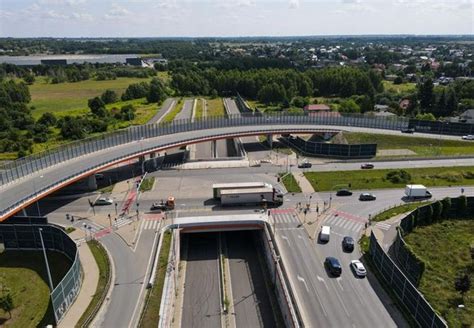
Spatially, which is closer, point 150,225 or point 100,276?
point 100,276

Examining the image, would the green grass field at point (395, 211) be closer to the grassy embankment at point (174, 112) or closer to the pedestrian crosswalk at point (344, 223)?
the pedestrian crosswalk at point (344, 223)

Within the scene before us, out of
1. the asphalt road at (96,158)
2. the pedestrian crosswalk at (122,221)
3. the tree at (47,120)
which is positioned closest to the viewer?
the pedestrian crosswalk at (122,221)

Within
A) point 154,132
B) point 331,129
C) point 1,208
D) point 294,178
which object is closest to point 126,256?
point 1,208

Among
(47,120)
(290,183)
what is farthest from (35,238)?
(47,120)

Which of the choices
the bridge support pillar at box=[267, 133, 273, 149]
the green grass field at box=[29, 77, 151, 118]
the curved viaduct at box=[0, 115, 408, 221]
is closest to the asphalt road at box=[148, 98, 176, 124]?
the green grass field at box=[29, 77, 151, 118]

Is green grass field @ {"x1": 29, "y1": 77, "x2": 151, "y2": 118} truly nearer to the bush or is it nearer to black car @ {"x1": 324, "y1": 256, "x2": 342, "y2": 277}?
the bush

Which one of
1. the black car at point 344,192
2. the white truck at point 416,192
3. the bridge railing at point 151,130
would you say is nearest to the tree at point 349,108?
the bridge railing at point 151,130

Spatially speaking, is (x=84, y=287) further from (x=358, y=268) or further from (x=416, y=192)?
(x=416, y=192)
